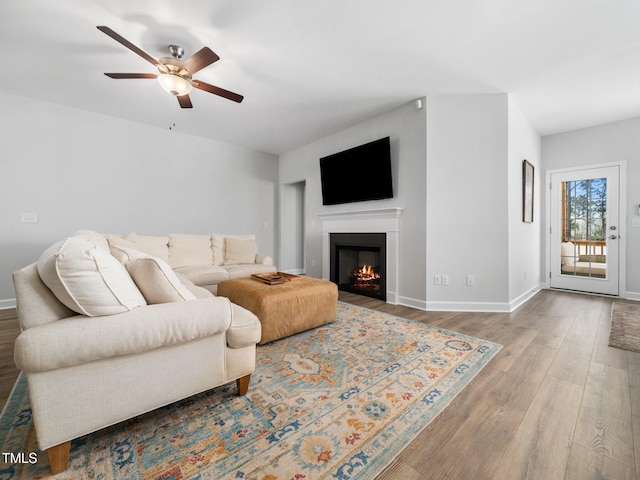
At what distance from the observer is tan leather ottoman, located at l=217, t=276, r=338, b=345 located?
2211 millimetres

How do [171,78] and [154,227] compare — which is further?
[154,227]

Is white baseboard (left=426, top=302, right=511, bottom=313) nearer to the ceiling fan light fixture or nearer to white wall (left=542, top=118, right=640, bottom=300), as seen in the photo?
white wall (left=542, top=118, right=640, bottom=300)

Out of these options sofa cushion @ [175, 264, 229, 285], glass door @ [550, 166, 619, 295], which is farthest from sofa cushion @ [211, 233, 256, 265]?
glass door @ [550, 166, 619, 295]

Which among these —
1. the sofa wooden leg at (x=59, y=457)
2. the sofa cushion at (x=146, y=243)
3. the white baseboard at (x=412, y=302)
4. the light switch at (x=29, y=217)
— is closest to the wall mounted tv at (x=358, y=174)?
the white baseboard at (x=412, y=302)

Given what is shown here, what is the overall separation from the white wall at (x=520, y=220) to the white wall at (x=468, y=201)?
0.16 meters

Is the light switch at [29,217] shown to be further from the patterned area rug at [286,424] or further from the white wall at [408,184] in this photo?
the white wall at [408,184]

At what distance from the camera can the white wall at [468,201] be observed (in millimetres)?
3121

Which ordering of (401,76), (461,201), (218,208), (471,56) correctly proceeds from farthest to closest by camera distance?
1. (218,208)
2. (461,201)
3. (401,76)
4. (471,56)

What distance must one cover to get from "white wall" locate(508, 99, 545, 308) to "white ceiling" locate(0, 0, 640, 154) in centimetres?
34

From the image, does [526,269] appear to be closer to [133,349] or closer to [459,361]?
[459,361]

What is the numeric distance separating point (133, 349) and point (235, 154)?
4.56 meters

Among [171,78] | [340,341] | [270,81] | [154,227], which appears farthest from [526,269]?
[154,227]

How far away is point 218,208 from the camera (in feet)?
16.1

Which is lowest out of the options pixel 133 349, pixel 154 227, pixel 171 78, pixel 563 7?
pixel 133 349
